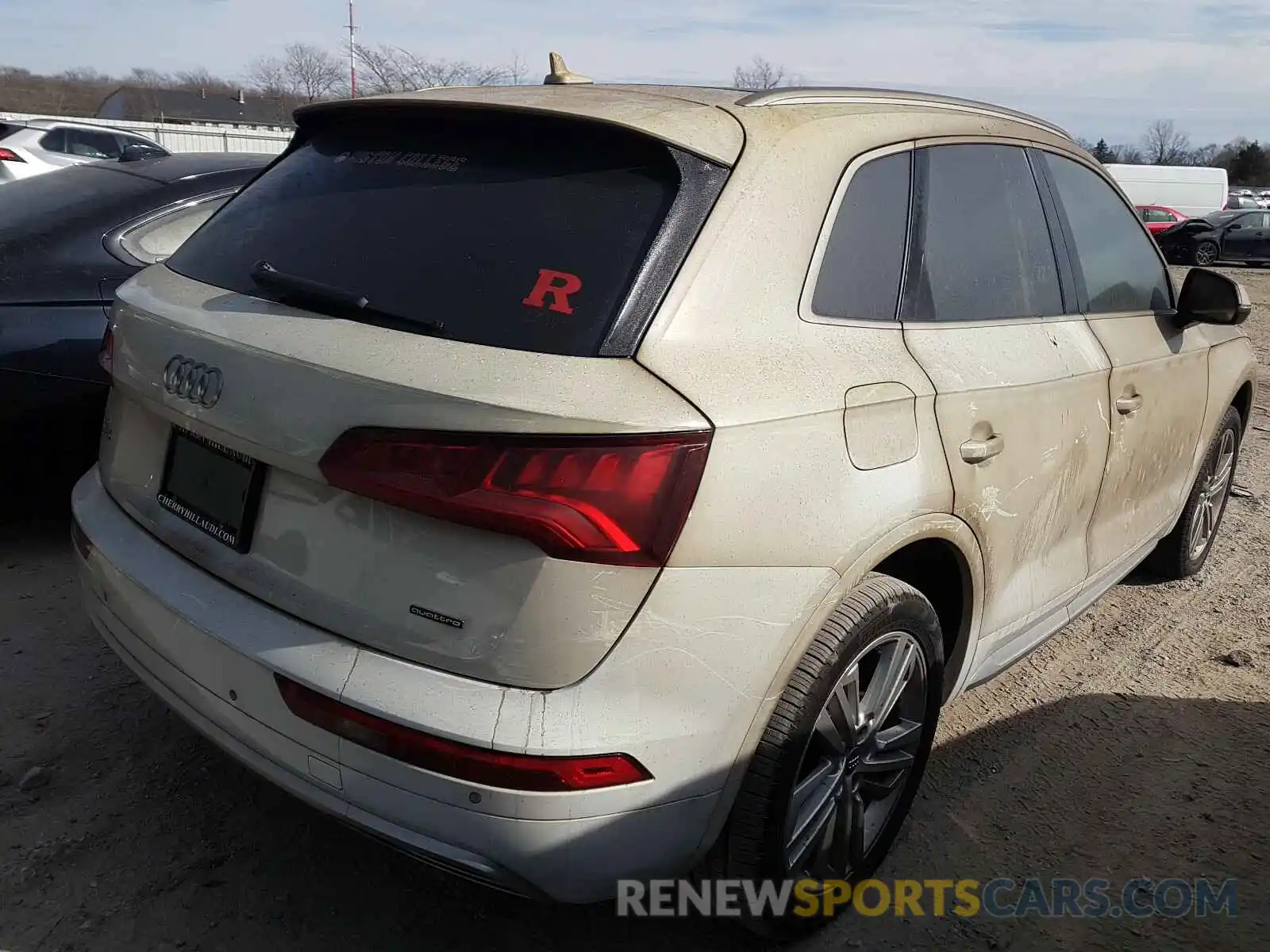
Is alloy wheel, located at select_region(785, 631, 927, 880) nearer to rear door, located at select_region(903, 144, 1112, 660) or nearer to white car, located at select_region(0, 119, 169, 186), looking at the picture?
rear door, located at select_region(903, 144, 1112, 660)

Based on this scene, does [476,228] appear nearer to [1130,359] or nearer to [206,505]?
[206,505]

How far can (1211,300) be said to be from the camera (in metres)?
3.55

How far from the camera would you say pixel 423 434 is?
177cm

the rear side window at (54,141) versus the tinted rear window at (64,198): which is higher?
the tinted rear window at (64,198)

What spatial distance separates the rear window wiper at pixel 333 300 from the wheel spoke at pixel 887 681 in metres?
1.22

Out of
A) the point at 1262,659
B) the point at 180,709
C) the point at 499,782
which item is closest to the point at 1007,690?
the point at 1262,659

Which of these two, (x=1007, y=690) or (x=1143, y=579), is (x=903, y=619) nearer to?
(x=1007, y=690)

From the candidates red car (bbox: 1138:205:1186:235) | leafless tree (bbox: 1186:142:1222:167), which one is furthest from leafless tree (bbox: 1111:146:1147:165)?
red car (bbox: 1138:205:1186:235)

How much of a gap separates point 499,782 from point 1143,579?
12.6ft

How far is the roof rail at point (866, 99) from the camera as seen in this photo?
2.37m

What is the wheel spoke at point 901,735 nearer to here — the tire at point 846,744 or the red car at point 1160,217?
the tire at point 846,744

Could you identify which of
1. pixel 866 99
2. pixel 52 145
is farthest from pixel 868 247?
pixel 52 145

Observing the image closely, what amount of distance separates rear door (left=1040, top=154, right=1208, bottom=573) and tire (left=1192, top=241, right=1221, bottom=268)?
85.0ft

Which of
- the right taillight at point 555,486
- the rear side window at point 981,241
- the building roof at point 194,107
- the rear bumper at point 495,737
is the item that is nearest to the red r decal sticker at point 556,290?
the right taillight at point 555,486
